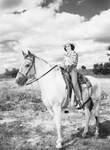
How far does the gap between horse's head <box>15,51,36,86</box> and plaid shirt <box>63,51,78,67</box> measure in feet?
3.43

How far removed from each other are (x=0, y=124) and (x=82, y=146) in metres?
4.32

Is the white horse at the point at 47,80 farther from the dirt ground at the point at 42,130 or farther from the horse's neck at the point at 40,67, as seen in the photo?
the dirt ground at the point at 42,130

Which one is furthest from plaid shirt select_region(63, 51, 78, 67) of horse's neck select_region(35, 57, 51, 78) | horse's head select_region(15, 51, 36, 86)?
horse's head select_region(15, 51, 36, 86)

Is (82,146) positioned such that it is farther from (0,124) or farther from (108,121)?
Result: (0,124)

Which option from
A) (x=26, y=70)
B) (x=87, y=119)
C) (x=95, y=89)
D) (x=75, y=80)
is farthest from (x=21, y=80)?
(x=95, y=89)

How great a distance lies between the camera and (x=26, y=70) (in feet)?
19.2

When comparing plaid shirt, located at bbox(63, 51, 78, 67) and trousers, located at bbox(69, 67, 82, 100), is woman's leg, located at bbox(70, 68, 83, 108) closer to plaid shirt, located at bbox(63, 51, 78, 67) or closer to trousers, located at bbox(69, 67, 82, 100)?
trousers, located at bbox(69, 67, 82, 100)

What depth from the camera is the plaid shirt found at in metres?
6.13

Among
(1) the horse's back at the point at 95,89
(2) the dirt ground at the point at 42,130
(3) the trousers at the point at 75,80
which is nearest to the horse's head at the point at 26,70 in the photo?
(3) the trousers at the point at 75,80

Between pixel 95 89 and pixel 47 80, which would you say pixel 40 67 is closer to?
pixel 47 80

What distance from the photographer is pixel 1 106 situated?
12.2 metres

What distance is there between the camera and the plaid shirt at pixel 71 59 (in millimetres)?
6130

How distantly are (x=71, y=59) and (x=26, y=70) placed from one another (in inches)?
57.7

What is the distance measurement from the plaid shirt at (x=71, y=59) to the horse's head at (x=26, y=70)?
1045mm
